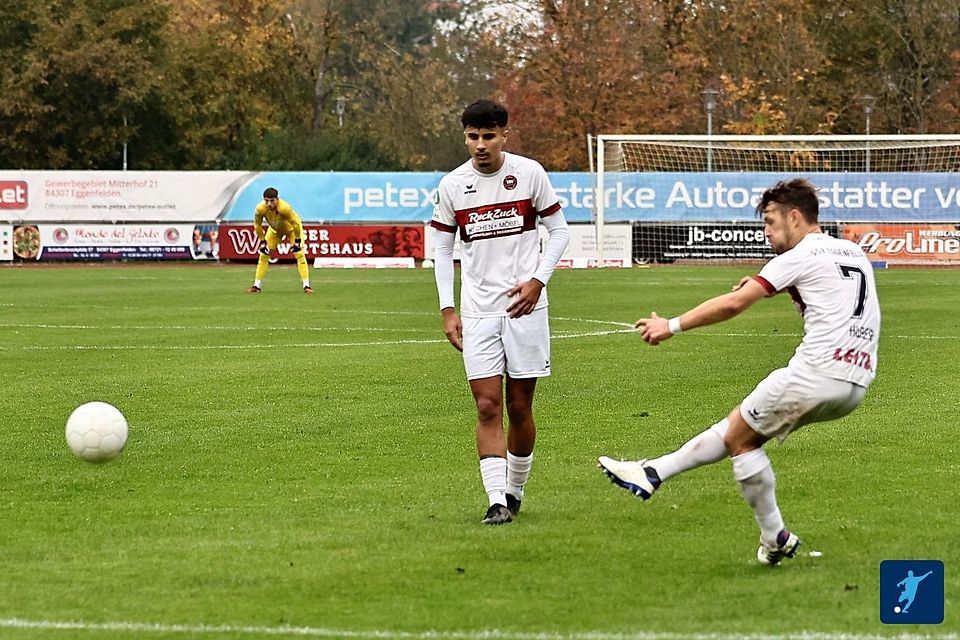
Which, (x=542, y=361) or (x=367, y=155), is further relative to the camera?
(x=367, y=155)

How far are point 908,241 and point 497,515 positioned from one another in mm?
35634

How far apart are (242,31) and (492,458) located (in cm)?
6431

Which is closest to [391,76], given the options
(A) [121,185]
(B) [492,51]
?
(B) [492,51]

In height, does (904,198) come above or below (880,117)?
below

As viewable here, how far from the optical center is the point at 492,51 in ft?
202

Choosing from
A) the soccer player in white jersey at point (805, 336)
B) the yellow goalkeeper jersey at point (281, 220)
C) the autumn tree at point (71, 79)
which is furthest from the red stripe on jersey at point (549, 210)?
the autumn tree at point (71, 79)

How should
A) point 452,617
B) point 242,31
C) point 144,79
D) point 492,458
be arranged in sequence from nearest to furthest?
point 452,617 < point 492,458 < point 144,79 < point 242,31

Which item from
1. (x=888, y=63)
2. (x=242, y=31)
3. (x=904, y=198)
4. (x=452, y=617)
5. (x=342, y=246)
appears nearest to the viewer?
(x=452, y=617)

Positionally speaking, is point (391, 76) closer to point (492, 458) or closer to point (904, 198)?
point (904, 198)

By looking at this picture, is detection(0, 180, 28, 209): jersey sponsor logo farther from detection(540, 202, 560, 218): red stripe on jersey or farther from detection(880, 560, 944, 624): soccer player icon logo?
detection(880, 560, 944, 624): soccer player icon logo

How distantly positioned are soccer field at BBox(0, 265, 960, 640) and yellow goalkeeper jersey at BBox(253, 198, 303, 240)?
482 inches

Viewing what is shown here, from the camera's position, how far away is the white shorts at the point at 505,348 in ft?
27.3

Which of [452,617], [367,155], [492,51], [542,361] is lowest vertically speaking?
[452,617]

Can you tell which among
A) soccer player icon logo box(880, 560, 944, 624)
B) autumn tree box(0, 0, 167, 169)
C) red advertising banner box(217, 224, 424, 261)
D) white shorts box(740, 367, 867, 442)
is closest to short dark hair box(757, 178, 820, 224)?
white shorts box(740, 367, 867, 442)
